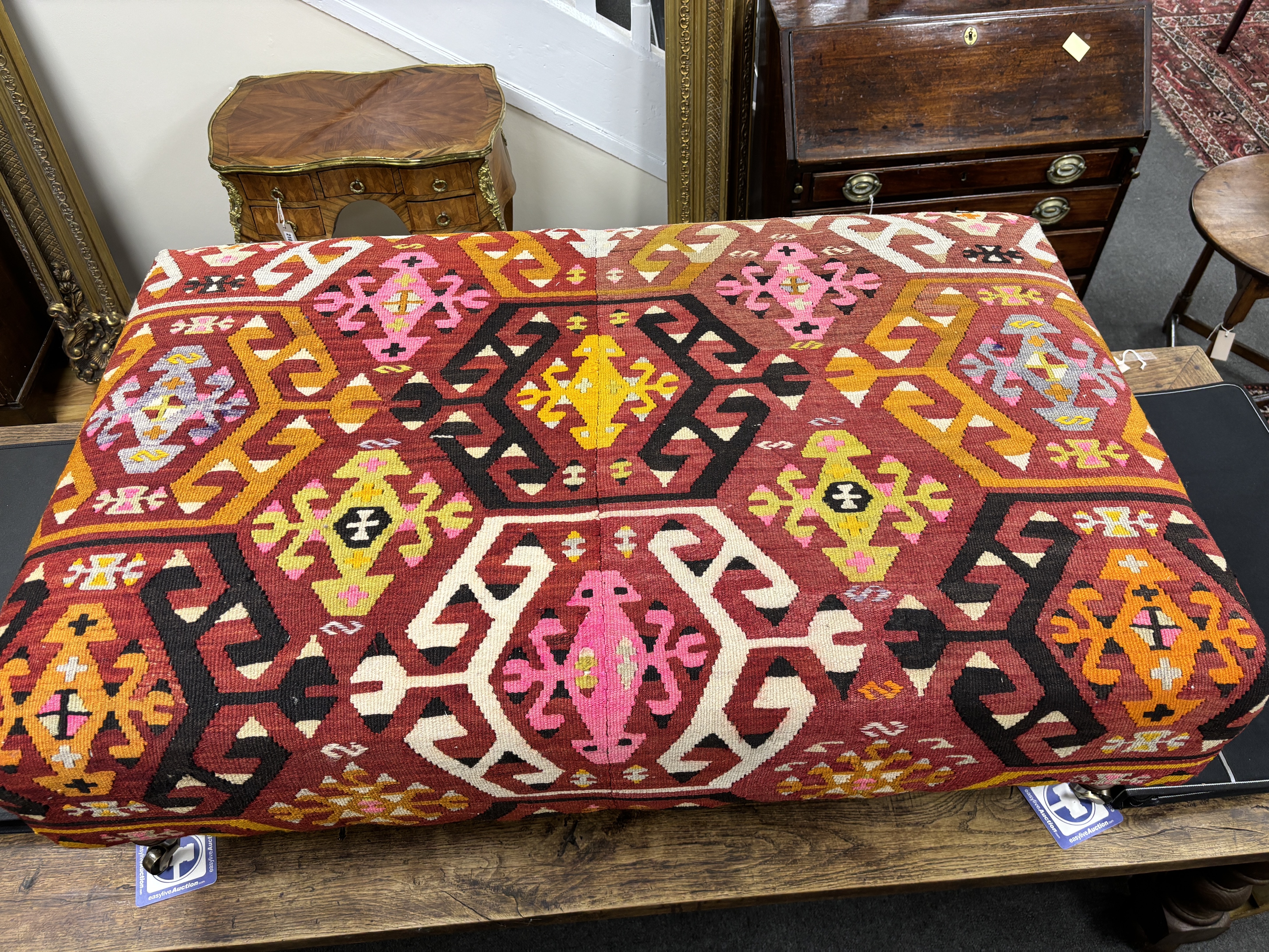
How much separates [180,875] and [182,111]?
206 centimetres


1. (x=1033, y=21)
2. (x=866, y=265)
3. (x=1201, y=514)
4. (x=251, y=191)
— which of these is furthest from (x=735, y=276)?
(x=251, y=191)

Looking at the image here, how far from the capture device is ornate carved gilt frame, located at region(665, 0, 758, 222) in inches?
87.5

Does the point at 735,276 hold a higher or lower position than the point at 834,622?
higher

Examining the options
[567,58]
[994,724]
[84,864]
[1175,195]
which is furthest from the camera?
[1175,195]

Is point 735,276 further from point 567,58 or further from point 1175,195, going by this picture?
point 1175,195

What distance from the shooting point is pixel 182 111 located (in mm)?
2412

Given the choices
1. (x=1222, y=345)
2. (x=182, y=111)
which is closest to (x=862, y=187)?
(x=1222, y=345)

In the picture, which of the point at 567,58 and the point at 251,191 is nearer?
the point at 251,191

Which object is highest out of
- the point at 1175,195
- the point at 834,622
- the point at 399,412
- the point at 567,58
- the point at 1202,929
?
the point at 567,58

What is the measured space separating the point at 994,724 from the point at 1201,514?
775 millimetres

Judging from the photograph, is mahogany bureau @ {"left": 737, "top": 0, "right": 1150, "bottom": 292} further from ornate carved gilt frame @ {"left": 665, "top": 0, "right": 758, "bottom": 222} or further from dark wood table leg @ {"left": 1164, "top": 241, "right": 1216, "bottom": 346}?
dark wood table leg @ {"left": 1164, "top": 241, "right": 1216, "bottom": 346}

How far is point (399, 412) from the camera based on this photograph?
4.29 ft

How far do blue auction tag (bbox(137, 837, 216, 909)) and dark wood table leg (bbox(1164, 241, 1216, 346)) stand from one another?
270 centimetres

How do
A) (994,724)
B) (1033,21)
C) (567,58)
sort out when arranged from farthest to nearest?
(567,58)
(1033,21)
(994,724)
